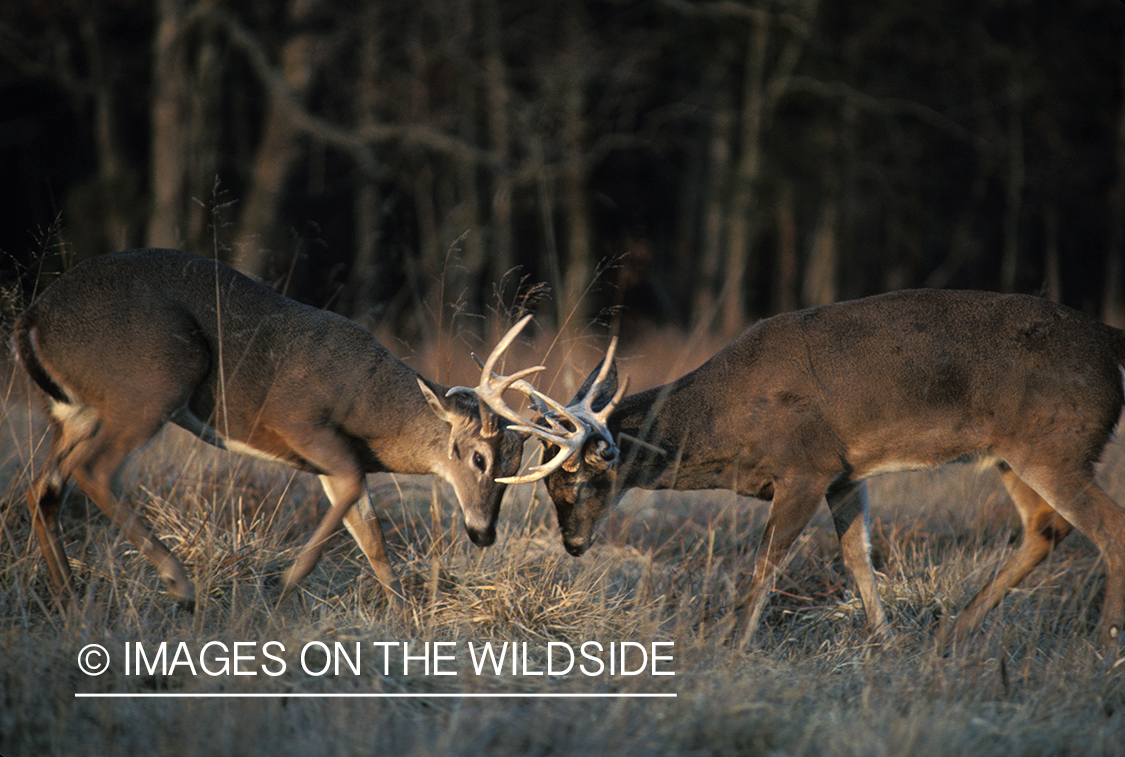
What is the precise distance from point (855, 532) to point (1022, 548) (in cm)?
92

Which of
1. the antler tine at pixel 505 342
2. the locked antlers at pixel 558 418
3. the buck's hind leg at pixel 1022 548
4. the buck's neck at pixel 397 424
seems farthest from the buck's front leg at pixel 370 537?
the buck's hind leg at pixel 1022 548

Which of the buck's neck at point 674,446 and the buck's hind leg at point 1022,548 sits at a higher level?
the buck's neck at point 674,446

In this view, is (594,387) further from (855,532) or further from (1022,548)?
(1022,548)

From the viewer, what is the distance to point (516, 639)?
4789 millimetres

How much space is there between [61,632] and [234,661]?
72 cm

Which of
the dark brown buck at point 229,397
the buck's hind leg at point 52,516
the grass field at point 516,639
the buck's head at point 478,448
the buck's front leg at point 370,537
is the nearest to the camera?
the grass field at point 516,639

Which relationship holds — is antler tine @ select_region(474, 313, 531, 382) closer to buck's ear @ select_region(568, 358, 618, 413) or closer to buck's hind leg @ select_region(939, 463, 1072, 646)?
buck's ear @ select_region(568, 358, 618, 413)

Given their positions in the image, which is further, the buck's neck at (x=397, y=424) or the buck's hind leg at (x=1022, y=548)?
the buck's neck at (x=397, y=424)

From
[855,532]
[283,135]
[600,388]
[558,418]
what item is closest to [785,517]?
[855,532]

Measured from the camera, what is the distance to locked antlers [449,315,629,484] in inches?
212

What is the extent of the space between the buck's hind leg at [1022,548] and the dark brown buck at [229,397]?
→ 8.27 ft

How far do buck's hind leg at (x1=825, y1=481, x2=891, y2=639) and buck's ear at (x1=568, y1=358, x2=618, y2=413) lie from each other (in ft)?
4.31

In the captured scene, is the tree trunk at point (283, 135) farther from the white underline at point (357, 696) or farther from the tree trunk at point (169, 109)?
the white underline at point (357, 696)

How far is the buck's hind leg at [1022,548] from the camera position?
5352 mm
